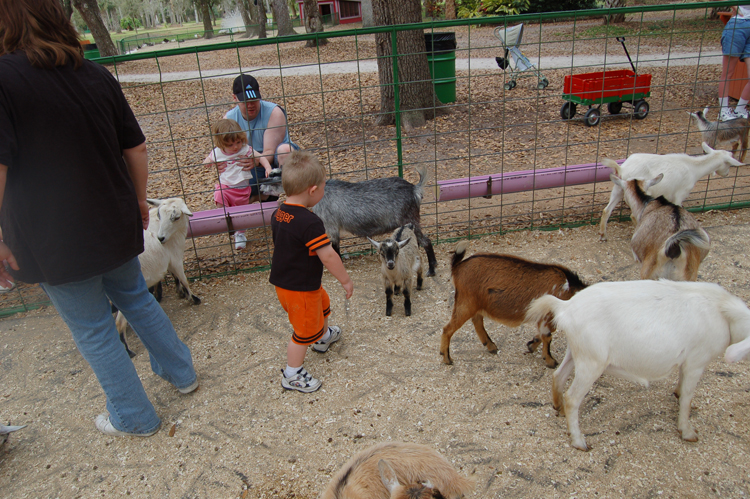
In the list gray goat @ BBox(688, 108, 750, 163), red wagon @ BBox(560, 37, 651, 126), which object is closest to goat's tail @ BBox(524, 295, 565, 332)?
gray goat @ BBox(688, 108, 750, 163)

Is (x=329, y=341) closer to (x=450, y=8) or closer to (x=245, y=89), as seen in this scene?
(x=245, y=89)

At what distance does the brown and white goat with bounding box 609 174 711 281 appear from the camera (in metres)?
3.58

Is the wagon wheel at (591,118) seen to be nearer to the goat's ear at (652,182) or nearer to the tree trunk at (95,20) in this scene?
the goat's ear at (652,182)

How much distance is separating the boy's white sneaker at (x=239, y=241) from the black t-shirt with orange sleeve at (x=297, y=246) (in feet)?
8.38

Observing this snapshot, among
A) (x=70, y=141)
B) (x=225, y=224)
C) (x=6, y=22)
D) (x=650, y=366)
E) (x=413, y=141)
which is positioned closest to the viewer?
(x=6, y=22)

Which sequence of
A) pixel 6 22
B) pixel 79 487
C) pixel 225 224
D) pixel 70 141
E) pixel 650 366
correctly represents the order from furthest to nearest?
pixel 225 224 < pixel 79 487 < pixel 650 366 < pixel 70 141 < pixel 6 22

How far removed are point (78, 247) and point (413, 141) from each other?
22.1 feet

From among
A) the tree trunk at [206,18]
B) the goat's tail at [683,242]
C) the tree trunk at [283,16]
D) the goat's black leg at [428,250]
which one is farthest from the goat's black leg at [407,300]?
the tree trunk at [206,18]

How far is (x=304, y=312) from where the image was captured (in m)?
3.25

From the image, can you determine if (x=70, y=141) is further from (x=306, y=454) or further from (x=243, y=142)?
(x=243, y=142)

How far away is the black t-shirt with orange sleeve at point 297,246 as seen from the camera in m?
3.04

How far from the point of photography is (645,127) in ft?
29.2

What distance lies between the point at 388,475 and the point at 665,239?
3.13 meters

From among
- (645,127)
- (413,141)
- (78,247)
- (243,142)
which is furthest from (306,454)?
(645,127)
